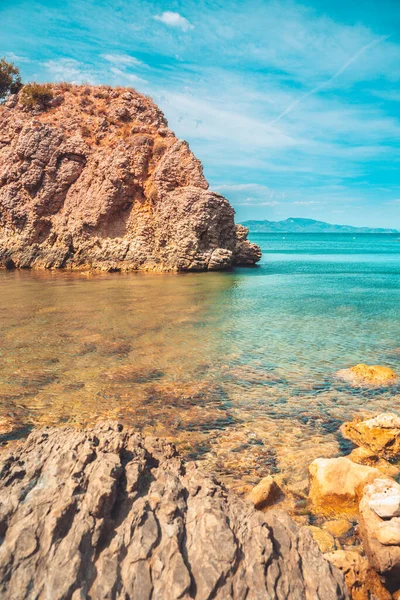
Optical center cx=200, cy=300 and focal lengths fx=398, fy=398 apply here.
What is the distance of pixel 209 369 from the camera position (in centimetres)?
1112

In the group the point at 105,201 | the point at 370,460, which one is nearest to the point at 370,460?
the point at 370,460

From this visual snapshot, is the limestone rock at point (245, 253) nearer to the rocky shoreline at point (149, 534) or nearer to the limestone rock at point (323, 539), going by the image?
the limestone rock at point (323, 539)

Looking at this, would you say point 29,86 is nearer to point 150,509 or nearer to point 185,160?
point 185,160

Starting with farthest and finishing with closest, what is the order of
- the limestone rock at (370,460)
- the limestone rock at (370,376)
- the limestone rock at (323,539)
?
the limestone rock at (370,376)
the limestone rock at (370,460)
the limestone rock at (323,539)

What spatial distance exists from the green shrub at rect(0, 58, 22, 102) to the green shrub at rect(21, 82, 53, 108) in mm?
4487

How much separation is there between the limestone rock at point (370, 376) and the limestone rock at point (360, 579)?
616 centimetres

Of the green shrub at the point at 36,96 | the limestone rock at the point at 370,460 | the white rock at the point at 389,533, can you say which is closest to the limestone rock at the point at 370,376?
the limestone rock at the point at 370,460

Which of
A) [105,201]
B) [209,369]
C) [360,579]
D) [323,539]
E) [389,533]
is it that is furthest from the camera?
[105,201]

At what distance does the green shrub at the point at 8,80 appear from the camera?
47.5 m

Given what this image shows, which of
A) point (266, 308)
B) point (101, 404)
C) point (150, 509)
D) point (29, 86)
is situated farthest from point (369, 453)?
point (29, 86)

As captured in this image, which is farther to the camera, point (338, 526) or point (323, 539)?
point (338, 526)

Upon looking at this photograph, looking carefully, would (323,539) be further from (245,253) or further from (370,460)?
(245,253)

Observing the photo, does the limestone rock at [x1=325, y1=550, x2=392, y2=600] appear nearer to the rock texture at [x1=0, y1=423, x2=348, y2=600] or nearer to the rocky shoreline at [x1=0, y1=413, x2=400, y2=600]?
the rocky shoreline at [x1=0, y1=413, x2=400, y2=600]

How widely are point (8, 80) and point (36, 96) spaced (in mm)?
7050
